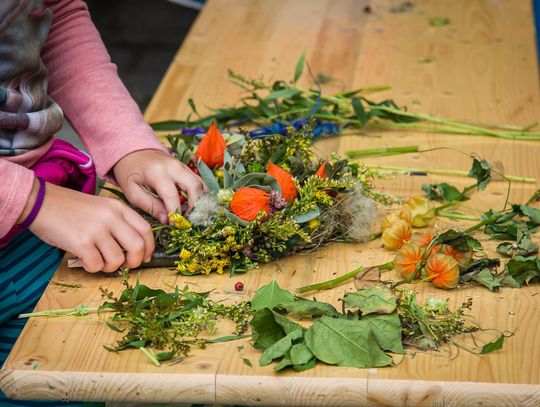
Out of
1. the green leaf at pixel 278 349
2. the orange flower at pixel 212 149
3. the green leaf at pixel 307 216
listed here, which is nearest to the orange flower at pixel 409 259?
the green leaf at pixel 307 216

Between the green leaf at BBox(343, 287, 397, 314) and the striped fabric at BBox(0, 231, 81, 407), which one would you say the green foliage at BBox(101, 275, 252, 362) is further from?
the striped fabric at BBox(0, 231, 81, 407)

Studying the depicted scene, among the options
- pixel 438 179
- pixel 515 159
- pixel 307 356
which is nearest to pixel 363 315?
pixel 307 356

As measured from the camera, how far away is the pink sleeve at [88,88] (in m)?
1.51

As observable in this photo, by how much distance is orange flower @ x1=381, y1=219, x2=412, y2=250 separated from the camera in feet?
4.44

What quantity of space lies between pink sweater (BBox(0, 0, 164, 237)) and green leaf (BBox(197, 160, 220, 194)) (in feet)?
0.37

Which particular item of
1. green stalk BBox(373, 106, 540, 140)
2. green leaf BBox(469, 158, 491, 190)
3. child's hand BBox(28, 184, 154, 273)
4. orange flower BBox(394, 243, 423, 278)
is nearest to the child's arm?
child's hand BBox(28, 184, 154, 273)

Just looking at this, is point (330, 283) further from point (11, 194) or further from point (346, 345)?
point (11, 194)

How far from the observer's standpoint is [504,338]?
1.13m

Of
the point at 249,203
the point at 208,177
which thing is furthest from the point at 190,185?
the point at 249,203

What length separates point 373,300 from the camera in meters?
1.16

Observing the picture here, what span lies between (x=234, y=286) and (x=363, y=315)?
21 cm

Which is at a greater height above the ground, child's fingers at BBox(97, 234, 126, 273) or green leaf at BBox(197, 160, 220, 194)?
green leaf at BBox(197, 160, 220, 194)

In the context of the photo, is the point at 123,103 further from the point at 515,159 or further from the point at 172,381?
the point at 515,159

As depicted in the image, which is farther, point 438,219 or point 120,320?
point 438,219
